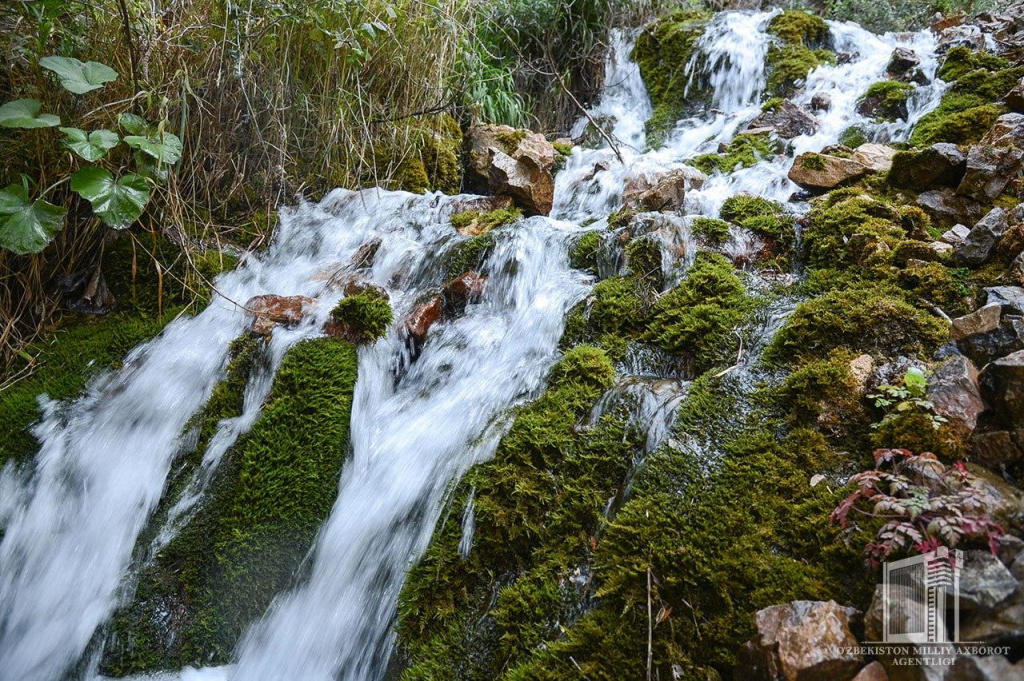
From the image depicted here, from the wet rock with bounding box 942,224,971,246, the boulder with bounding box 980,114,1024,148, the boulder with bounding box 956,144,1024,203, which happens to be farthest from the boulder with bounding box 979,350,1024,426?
the boulder with bounding box 980,114,1024,148

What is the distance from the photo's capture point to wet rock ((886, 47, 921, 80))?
16.5ft

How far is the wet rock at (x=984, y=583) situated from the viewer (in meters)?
1.17

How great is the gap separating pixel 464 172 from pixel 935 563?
4.09 metres

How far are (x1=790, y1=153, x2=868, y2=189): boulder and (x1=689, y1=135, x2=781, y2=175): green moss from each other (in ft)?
2.88

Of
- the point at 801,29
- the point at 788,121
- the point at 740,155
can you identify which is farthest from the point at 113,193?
the point at 801,29

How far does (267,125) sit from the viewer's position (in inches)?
151

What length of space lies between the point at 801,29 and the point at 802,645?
6713mm

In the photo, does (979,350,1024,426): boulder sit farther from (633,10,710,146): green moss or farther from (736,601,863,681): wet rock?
(633,10,710,146): green moss

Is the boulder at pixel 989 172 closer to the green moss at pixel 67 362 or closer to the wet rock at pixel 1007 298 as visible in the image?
the wet rock at pixel 1007 298

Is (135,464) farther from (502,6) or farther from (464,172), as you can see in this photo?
(502,6)

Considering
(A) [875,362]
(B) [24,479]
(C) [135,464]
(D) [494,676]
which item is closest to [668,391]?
(A) [875,362]

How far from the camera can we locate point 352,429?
250cm

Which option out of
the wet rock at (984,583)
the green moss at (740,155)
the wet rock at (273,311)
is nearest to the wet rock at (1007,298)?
the wet rock at (984,583)

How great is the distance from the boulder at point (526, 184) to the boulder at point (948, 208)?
231 cm
